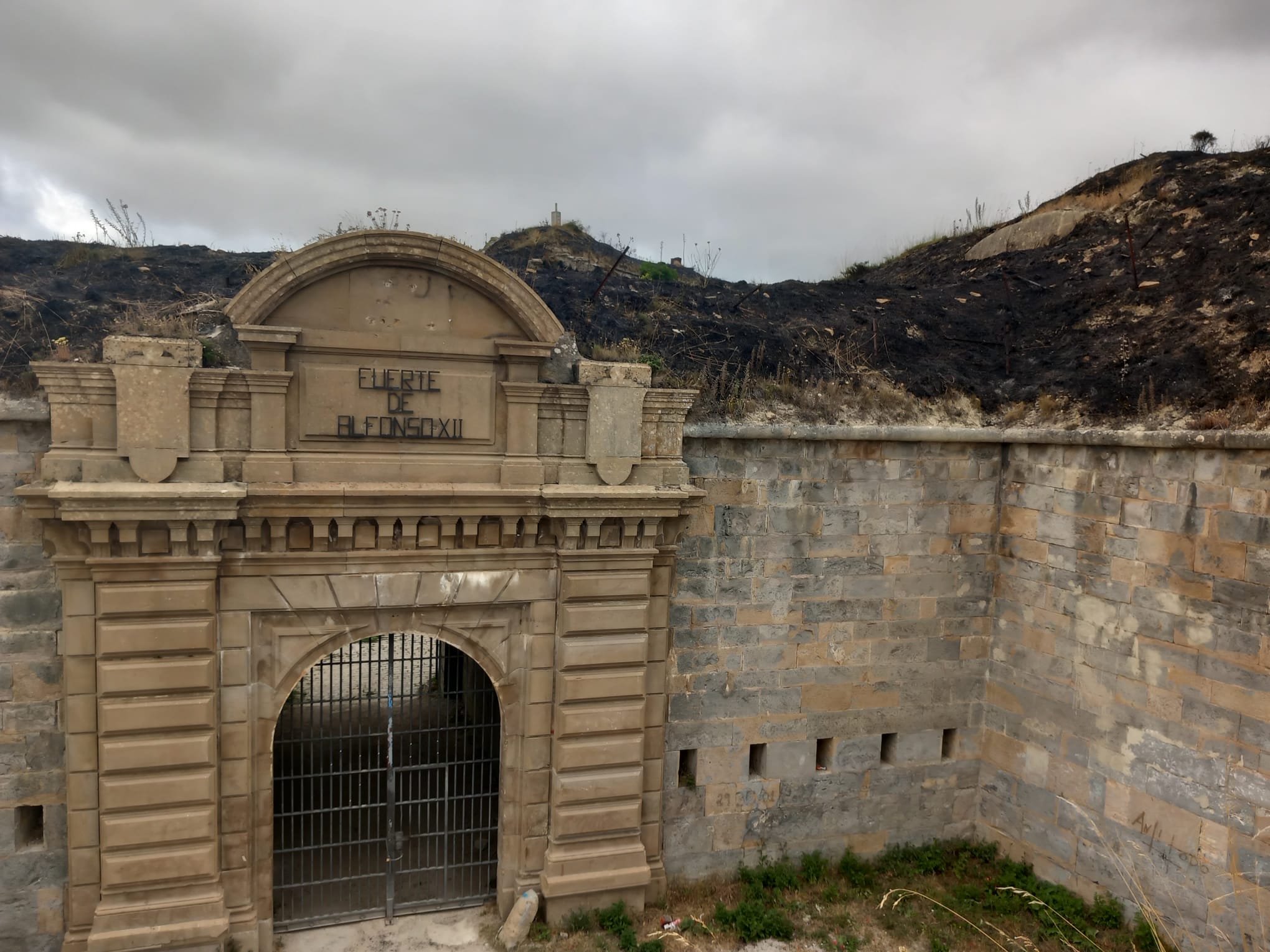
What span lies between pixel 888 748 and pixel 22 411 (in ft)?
29.5

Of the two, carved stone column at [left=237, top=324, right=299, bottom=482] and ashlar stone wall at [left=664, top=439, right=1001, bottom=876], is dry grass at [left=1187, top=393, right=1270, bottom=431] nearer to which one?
ashlar stone wall at [left=664, top=439, right=1001, bottom=876]

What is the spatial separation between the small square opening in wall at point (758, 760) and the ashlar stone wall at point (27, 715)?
6.37m

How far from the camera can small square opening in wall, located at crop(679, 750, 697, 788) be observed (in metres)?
8.25

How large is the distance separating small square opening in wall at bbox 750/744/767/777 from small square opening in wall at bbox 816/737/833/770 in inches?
25.0

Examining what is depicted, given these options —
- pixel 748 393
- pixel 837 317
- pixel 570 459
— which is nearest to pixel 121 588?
pixel 570 459

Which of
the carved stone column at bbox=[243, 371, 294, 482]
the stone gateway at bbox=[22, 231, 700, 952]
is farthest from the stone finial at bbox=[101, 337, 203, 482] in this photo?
the carved stone column at bbox=[243, 371, 294, 482]

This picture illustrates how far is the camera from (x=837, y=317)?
1123cm

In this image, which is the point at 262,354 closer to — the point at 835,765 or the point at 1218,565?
the point at 835,765

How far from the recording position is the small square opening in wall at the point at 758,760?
27.8 feet

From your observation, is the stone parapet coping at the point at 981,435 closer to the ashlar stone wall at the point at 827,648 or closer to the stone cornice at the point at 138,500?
the ashlar stone wall at the point at 827,648

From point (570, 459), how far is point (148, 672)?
3.90 meters

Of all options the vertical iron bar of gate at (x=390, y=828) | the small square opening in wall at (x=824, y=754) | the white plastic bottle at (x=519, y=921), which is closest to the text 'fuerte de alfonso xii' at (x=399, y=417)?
the vertical iron bar of gate at (x=390, y=828)

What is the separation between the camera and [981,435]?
877 centimetres

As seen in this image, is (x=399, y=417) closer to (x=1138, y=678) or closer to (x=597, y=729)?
(x=597, y=729)
